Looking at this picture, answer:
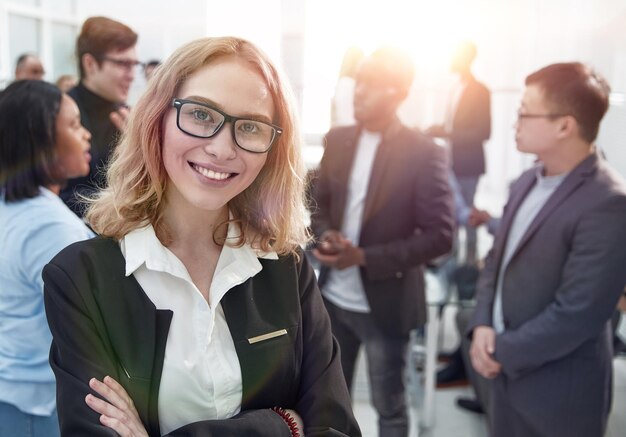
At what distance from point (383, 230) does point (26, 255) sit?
1278 millimetres

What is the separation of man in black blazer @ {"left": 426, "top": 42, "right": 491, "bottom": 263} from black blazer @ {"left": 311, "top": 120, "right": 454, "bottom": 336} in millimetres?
2331

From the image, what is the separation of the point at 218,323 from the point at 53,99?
3.26ft

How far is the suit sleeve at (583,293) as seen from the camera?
1795 millimetres

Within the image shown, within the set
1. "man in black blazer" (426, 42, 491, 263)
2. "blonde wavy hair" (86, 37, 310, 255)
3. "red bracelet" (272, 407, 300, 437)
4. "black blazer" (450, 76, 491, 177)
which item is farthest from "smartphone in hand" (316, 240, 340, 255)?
"black blazer" (450, 76, 491, 177)

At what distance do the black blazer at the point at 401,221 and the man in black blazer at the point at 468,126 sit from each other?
7.65ft

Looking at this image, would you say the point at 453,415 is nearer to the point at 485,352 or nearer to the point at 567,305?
the point at 485,352

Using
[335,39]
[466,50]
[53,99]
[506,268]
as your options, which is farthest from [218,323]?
[335,39]

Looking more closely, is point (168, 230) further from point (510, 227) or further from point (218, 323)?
point (510, 227)

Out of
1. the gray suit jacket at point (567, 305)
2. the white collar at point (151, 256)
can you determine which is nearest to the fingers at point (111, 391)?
the white collar at point (151, 256)

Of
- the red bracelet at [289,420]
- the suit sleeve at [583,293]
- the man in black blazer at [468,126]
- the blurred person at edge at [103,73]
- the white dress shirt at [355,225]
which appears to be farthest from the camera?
the man in black blazer at [468,126]

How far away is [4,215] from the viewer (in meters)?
1.63

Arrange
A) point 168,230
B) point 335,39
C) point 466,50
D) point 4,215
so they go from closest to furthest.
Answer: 1. point 168,230
2. point 4,215
3. point 466,50
4. point 335,39

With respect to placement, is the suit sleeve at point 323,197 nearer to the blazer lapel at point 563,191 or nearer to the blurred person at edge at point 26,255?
the blazer lapel at point 563,191

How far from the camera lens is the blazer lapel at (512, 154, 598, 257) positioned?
1.88 m
